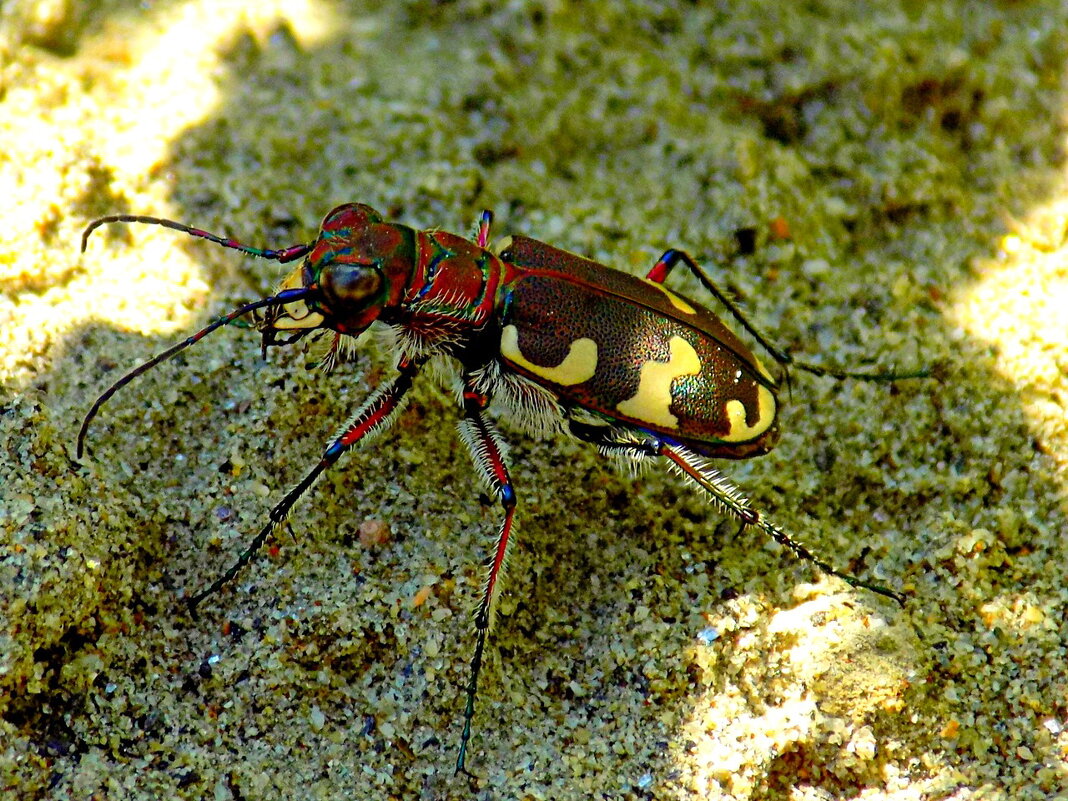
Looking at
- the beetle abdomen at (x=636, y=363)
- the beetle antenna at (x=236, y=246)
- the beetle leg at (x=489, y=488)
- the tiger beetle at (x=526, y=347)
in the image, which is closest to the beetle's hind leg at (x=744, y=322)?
the tiger beetle at (x=526, y=347)

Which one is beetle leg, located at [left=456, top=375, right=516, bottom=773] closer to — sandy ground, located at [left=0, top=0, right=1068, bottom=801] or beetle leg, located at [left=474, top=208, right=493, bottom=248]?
sandy ground, located at [left=0, top=0, right=1068, bottom=801]

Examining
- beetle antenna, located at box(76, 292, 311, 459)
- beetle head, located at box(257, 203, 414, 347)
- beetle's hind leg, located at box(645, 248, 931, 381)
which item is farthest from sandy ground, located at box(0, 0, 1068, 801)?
beetle head, located at box(257, 203, 414, 347)

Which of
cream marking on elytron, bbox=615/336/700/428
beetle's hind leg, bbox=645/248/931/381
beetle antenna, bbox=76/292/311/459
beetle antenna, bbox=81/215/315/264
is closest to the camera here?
beetle antenna, bbox=76/292/311/459

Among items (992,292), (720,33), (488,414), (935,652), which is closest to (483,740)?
(488,414)

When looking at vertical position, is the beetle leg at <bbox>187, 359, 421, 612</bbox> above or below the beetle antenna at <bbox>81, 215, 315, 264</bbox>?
below

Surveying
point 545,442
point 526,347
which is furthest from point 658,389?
point 545,442

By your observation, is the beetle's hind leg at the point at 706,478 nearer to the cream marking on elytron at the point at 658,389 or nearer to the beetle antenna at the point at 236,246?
the cream marking on elytron at the point at 658,389

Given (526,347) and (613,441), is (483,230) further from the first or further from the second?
(613,441)
